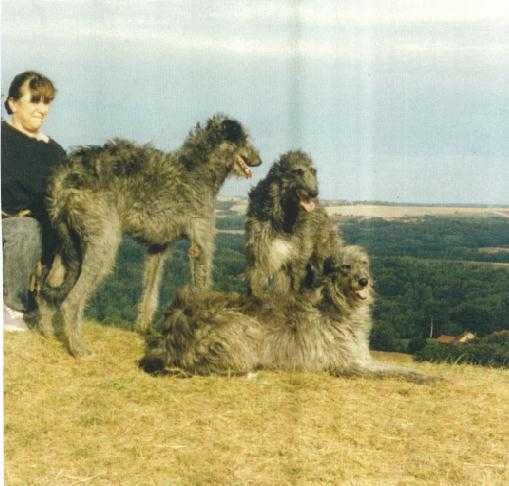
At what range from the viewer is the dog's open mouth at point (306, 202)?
707 cm

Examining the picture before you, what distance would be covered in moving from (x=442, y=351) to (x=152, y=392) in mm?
3831

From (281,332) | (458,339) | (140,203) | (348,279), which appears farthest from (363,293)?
(458,339)

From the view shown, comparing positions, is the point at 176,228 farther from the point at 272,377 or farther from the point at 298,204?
the point at 272,377

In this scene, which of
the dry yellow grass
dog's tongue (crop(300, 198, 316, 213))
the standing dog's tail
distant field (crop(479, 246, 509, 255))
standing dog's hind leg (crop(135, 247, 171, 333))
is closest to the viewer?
the dry yellow grass

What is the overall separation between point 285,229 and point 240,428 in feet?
8.28

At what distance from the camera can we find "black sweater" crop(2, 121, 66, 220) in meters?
7.57

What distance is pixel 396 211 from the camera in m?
8.07

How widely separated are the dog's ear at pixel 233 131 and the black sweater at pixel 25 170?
1.77m

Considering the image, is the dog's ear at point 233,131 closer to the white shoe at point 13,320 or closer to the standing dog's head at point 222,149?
the standing dog's head at point 222,149

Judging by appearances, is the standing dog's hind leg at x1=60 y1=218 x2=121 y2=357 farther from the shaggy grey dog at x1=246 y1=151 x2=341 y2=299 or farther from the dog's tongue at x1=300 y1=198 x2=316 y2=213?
the dog's tongue at x1=300 y1=198 x2=316 y2=213

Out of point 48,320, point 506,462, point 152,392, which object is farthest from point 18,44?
point 506,462

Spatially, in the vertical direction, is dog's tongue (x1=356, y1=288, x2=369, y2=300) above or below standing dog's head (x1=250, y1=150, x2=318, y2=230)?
below

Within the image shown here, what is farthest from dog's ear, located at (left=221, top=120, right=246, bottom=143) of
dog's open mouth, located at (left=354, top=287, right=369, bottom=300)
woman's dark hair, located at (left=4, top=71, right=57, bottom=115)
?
dog's open mouth, located at (left=354, top=287, right=369, bottom=300)

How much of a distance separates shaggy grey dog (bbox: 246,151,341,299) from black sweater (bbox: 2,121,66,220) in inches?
87.9
